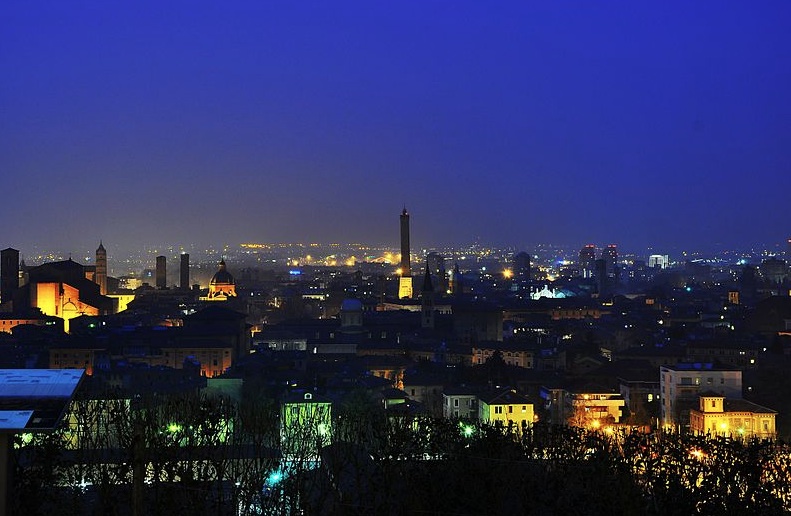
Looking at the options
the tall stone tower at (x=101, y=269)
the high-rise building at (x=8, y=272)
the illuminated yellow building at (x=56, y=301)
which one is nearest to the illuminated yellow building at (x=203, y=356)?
the illuminated yellow building at (x=56, y=301)

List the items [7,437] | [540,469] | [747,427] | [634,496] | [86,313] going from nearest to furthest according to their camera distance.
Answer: [7,437] < [634,496] < [540,469] < [747,427] < [86,313]

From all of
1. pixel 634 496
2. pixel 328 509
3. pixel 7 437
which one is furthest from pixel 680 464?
pixel 7 437

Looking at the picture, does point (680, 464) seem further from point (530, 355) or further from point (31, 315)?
point (31, 315)

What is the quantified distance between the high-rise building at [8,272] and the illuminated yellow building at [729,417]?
990 inches

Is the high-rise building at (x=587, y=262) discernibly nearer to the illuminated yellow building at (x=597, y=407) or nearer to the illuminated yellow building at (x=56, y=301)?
the illuminated yellow building at (x=56, y=301)

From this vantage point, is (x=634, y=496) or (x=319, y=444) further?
(x=319, y=444)

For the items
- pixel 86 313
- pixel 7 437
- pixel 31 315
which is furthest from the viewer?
pixel 86 313

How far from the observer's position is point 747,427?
12.7 meters

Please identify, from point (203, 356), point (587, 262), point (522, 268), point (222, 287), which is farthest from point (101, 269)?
point (587, 262)

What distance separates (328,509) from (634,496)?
5.15 feet

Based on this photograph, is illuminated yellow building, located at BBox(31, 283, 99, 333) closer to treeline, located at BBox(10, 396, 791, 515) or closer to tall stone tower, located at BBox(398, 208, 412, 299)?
tall stone tower, located at BBox(398, 208, 412, 299)

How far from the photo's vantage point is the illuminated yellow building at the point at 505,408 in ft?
44.4

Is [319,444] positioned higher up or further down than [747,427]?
higher up

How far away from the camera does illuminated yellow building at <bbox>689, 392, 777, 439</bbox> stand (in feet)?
41.7
